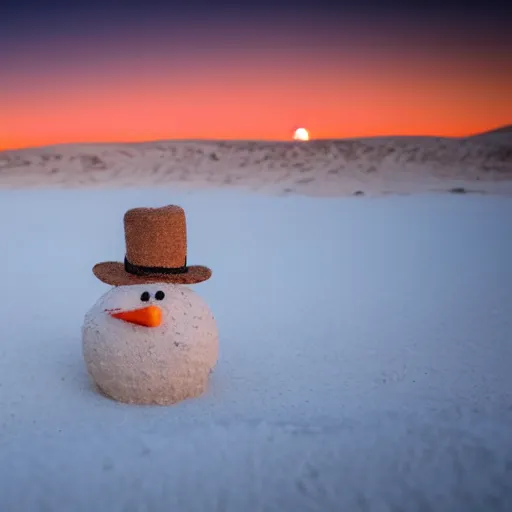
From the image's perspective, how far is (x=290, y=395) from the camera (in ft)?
16.6

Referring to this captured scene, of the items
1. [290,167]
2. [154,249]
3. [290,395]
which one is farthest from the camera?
[290,167]

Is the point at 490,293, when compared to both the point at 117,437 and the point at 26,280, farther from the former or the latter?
the point at 26,280

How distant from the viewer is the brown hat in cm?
463

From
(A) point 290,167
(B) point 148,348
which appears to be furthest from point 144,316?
(A) point 290,167

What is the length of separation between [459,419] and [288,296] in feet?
12.8

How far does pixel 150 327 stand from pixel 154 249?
1.98 ft

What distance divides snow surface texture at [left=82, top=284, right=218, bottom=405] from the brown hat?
9 cm

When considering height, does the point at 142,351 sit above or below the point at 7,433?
above

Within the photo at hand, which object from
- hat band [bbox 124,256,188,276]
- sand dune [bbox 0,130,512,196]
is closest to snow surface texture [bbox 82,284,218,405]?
hat band [bbox 124,256,188,276]

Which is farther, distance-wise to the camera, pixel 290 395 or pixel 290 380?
pixel 290 380

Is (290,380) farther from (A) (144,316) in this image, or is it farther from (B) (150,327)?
(A) (144,316)

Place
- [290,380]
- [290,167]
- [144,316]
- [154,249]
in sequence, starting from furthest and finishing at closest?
[290,167] < [290,380] < [154,249] < [144,316]

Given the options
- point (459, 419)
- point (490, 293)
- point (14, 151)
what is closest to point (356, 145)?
point (14, 151)

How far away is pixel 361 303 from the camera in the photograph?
784 centimetres
